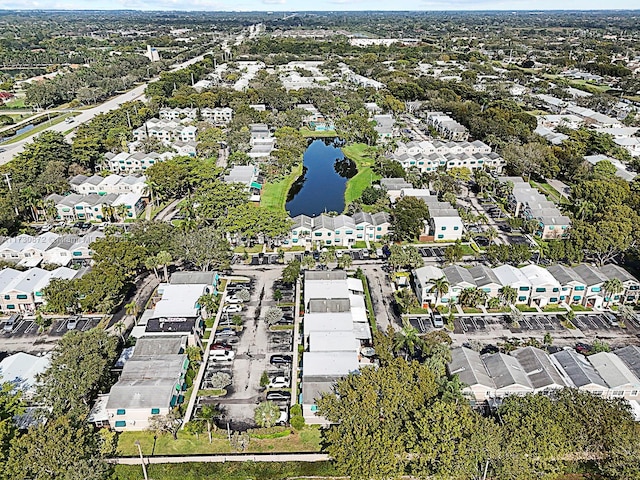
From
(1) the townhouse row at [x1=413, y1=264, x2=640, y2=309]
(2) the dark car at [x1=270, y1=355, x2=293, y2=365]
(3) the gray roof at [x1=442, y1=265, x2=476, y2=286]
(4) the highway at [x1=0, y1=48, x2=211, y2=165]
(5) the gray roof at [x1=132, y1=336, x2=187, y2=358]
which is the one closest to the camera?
(5) the gray roof at [x1=132, y1=336, x2=187, y2=358]

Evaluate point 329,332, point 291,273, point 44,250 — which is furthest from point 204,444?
point 44,250

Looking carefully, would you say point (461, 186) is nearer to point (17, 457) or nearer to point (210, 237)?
point (210, 237)

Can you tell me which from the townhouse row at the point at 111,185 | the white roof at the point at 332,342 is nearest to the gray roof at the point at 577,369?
the white roof at the point at 332,342

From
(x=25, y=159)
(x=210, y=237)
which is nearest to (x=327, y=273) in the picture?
(x=210, y=237)

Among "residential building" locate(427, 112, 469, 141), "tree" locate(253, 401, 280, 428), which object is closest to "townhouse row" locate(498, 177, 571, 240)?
"residential building" locate(427, 112, 469, 141)

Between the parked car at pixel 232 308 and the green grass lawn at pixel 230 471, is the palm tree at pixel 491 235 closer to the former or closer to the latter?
the parked car at pixel 232 308

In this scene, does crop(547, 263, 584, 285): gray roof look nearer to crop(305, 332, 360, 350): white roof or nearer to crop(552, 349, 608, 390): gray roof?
crop(552, 349, 608, 390): gray roof

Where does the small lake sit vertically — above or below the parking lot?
below
